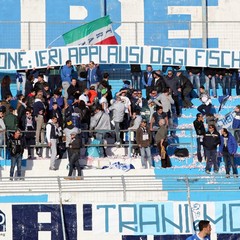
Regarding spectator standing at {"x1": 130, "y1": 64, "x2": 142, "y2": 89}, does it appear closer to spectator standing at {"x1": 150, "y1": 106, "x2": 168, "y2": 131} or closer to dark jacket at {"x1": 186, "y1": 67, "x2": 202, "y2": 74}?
dark jacket at {"x1": 186, "y1": 67, "x2": 202, "y2": 74}

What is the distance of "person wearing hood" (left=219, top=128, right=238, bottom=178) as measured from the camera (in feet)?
106

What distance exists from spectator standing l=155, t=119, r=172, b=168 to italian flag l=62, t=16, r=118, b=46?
648 cm

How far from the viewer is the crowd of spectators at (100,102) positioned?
33188 mm

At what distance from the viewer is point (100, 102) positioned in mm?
35094

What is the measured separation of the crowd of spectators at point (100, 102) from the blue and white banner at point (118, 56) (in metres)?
0.29

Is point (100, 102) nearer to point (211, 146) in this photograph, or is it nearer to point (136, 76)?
point (136, 76)

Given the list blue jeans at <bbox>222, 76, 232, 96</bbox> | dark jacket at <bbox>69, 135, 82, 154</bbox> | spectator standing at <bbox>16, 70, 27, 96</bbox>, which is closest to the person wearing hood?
dark jacket at <bbox>69, 135, 82, 154</bbox>

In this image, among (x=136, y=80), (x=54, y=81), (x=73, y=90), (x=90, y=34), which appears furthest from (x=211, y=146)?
(x=90, y=34)

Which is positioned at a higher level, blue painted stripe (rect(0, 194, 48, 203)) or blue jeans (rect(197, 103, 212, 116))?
blue jeans (rect(197, 103, 212, 116))

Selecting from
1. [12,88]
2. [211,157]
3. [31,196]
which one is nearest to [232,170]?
[211,157]

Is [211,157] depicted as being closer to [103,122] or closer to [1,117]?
[103,122]

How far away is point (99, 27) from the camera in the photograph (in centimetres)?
3853

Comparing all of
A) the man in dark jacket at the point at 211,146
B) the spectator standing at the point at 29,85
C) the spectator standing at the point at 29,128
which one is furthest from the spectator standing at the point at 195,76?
the spectator standing at the point at 29,128

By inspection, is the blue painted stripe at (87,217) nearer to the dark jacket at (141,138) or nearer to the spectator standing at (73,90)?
the dark jacket at (141,138)
